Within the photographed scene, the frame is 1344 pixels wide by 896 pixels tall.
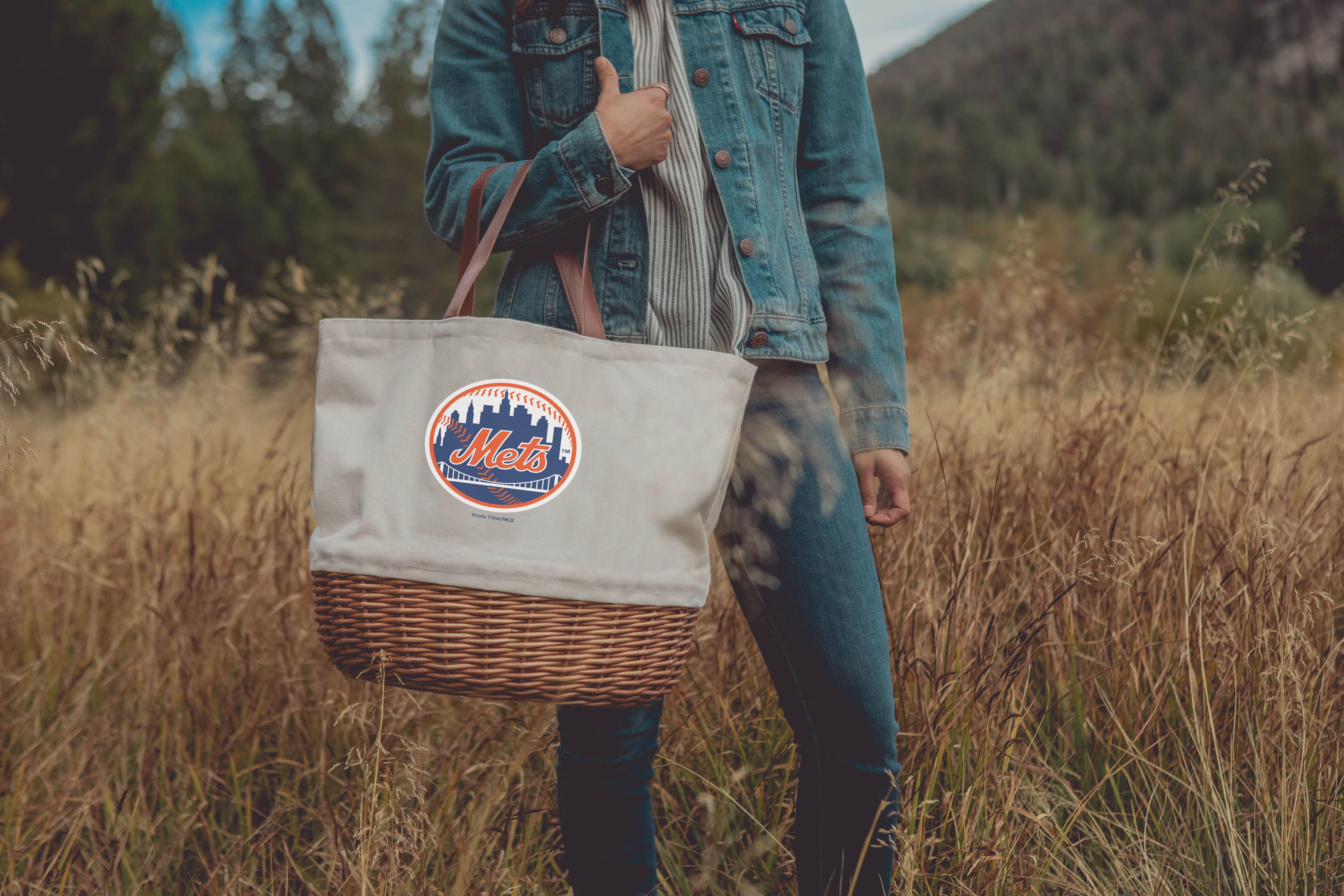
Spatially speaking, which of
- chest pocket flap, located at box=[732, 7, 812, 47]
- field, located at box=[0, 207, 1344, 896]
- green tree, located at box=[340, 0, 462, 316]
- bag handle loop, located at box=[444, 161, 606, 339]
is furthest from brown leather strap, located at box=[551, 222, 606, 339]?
green tree, located at box=[340, 0, 462, 316]

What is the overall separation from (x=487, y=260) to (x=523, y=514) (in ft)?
1.06

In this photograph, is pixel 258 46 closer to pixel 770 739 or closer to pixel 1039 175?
pixel 1039 175

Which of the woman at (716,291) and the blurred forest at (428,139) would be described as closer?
the woman at (716,291)

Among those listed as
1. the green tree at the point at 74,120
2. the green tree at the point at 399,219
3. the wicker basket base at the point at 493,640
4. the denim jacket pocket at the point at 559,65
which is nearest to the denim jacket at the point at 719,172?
the denim jacket pocket at the point at 559,65

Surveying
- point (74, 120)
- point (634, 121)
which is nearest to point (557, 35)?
point (634, 121)

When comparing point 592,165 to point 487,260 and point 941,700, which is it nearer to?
point 487,260

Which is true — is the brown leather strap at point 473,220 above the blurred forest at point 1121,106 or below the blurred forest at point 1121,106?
below

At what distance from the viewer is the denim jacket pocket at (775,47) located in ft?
4.07

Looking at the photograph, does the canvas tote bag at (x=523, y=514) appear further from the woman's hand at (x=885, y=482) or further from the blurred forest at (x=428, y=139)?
the blurred forest at (x=428, y=139)

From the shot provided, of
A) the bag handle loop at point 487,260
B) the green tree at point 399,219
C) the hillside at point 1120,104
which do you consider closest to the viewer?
the bag handle loop at point 487,260

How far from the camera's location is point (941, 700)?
155cm

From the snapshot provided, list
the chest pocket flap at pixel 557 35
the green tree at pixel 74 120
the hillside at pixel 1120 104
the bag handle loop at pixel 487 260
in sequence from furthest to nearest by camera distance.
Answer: the hillside at pixel 1120 104
the green tree at pixel 74 120
the chest pocket flap at pixel 557 35
the bag handle loop at pixel 487 260

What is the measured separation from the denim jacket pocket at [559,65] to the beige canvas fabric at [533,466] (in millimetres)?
377

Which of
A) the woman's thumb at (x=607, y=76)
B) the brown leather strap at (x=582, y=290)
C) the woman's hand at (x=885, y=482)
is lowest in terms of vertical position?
the woman's hand at (x=885, y=482)
